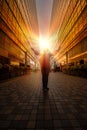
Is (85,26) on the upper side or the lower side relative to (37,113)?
upper

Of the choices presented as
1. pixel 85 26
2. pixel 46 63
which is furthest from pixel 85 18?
pixel 46 63

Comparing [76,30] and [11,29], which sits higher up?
[76,30]

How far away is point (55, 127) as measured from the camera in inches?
73.5

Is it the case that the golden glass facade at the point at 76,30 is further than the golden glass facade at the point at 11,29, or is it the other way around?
the golden glass facade at the point at 76,30

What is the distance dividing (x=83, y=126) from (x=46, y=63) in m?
3.83

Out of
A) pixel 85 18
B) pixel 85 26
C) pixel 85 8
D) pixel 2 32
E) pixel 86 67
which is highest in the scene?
pixel 85 8

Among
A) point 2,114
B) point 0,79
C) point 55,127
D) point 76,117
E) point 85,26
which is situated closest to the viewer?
point 55,127

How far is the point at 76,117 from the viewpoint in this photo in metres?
2.25

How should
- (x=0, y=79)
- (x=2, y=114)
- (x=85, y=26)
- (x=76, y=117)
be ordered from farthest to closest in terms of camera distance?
(x=85, y=26)
(x=0, y=79)
(x=2, y=114)
(x=76, y=117)

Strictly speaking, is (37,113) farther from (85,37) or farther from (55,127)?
(85,37)

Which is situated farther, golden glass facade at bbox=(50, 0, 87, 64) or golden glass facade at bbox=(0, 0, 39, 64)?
golden glass facade at bbox=(50, 0, 87, 64)

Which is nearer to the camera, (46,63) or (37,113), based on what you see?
(37,113)

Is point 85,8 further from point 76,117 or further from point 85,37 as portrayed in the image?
point 76,117

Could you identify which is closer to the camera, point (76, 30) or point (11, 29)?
point (11, 29)
